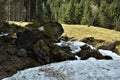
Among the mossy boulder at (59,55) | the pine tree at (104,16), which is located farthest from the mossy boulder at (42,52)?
the pine tree at (104,16)

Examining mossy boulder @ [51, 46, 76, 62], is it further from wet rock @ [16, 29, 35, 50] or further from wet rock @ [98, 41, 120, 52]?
wet rock @ [98, 41, 120, 52]

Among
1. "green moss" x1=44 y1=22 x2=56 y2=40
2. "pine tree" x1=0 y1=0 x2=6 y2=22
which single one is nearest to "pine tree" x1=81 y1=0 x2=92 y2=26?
"green moss" x1=44 y1=22 x2=56 y2=40

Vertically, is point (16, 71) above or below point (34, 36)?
below

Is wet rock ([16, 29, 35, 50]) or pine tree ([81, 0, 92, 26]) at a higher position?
wet rock ([16, 29, 35, 50])

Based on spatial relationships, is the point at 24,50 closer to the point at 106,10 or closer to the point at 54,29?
the point at 54,29

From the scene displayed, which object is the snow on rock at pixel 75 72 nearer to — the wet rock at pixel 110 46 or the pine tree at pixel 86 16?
the wet rock at pixel 110 46

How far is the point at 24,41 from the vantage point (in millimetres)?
20078

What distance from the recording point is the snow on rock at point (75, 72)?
14383 mm

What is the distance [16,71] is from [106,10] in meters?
71.7

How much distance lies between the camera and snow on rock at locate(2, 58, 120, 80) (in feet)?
47.2

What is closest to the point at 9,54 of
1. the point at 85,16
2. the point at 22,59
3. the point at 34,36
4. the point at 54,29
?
the point at 22,59

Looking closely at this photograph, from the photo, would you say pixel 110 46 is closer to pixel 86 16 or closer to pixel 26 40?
pixel 26 40

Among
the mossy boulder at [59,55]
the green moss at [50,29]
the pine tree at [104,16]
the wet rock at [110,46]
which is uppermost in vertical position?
the green moss at [50,29]

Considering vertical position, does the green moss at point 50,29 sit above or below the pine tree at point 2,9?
below
